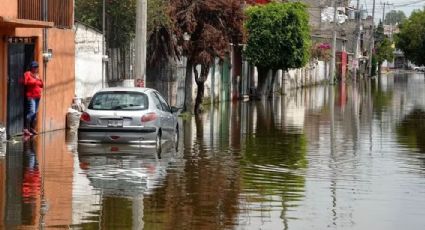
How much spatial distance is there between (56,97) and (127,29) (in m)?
7.35

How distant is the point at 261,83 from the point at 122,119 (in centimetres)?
3542

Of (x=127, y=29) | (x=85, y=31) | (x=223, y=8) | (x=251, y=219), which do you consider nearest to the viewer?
(x=251, y=219)

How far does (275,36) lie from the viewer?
51.9m

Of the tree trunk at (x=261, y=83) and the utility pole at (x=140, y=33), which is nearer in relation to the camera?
the utility pole at (x=140, y=33)

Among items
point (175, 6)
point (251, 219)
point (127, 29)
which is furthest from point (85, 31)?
point (251, 219)

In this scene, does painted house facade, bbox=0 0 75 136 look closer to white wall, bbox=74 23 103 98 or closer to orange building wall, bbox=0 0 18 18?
orange building wall, bbox=0 0 18 18

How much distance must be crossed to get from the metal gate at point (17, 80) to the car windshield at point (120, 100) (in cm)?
269

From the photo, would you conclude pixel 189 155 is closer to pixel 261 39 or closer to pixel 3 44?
pixel 3 44

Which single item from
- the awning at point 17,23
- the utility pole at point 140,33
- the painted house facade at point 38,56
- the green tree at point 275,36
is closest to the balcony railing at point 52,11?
the painted house facade at point 38,56

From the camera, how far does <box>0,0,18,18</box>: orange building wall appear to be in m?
21.2

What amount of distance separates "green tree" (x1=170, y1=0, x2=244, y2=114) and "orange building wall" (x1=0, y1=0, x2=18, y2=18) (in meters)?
12.2

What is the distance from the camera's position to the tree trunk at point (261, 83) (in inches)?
2173

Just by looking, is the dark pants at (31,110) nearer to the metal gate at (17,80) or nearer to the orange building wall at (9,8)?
the metal gate at (17,80)

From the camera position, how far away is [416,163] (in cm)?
1983
